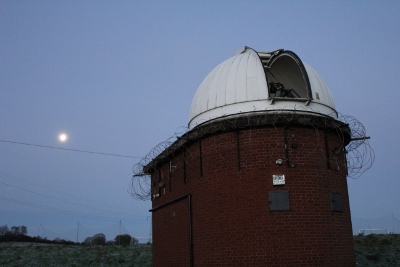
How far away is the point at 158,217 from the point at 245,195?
661 cm

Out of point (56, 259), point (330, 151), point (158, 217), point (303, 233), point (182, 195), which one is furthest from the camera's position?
point (56, 259)

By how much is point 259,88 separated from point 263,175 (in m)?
2.83

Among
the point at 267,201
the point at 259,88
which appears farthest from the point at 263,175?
the point at 259,88

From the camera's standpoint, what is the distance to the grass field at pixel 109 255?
2059 centimetres

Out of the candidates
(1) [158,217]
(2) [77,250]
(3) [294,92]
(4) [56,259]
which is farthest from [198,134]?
(2) [77,250]

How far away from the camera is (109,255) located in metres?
25.3

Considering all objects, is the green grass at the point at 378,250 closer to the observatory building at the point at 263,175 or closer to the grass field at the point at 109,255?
the grass field at the point at 109,255

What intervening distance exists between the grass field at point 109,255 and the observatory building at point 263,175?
8530 mm

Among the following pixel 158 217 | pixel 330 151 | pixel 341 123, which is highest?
pixel 341 123

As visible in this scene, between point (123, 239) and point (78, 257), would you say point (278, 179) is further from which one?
point (123, 239)

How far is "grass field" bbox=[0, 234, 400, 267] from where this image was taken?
20594mm

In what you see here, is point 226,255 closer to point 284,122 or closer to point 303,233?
point 303,233

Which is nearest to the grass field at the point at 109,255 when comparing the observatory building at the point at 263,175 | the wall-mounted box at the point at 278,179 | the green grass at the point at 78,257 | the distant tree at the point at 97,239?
the green grass at the point at 78,257

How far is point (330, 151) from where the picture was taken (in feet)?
42.0
